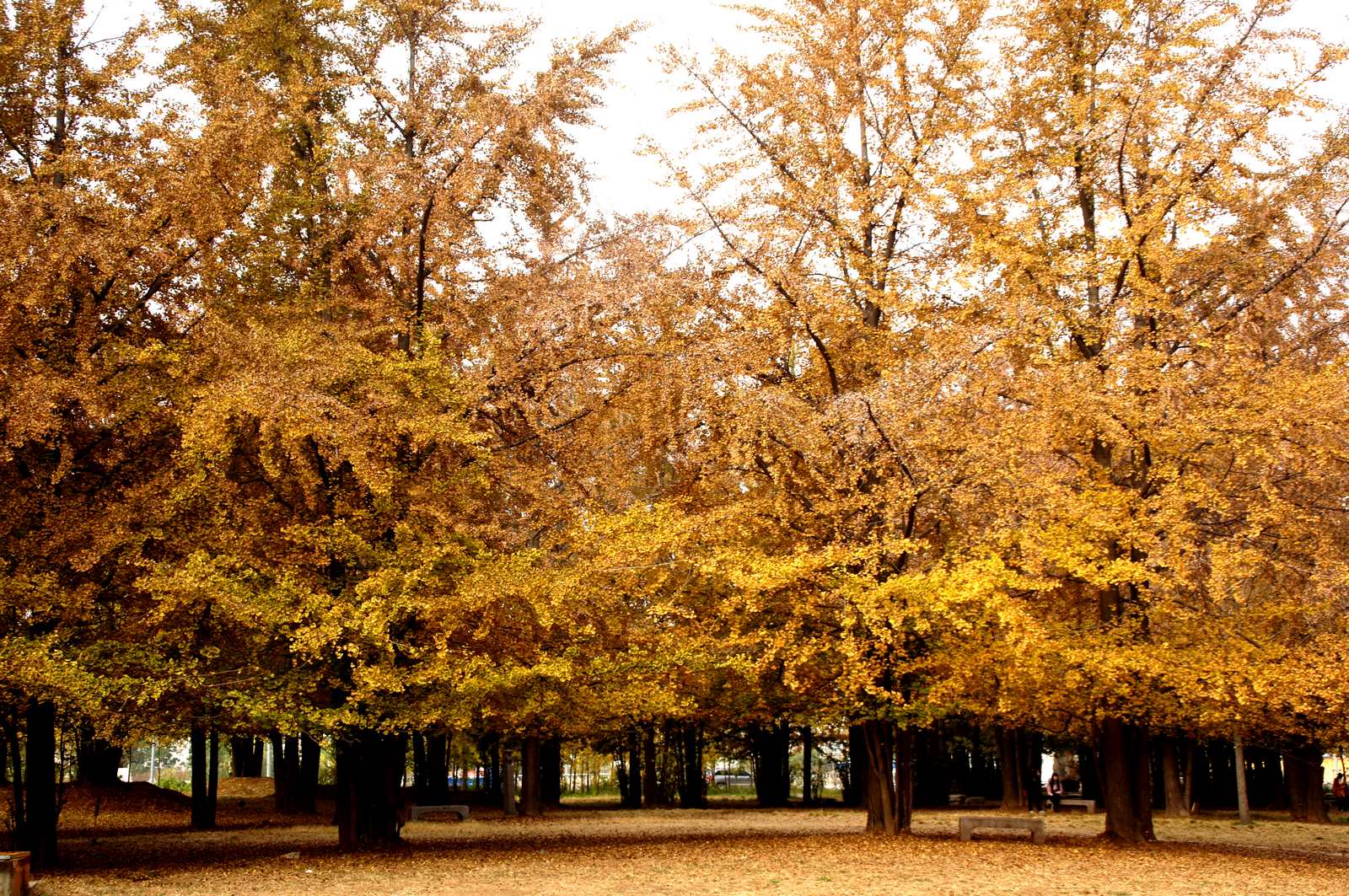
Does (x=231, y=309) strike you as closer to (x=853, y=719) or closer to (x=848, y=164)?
(x=848, y=164)

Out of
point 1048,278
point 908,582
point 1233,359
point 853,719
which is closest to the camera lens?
point 908,582

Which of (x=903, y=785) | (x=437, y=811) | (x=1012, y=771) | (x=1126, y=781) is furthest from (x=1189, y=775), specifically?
(x=437, y=811)

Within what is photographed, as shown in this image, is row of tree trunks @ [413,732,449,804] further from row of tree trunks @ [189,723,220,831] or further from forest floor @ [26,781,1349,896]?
forest floor @ [26,781,1349,896]

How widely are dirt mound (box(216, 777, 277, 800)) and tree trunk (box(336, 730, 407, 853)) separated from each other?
18.5m

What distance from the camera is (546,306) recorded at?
13383 mm

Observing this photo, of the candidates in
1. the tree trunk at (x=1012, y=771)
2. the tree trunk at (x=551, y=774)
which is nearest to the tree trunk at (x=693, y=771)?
the tree trunk at (x=551, y=774)

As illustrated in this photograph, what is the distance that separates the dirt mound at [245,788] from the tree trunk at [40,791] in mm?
19573

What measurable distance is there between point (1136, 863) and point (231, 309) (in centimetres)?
1349

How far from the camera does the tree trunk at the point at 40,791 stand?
41.8 ft

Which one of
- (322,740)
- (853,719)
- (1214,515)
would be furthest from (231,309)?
(1214,515)

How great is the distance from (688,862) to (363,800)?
4.57 metres

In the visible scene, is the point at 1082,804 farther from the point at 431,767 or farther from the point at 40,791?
the point at 40,791

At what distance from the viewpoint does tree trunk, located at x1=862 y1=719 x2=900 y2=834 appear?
16.4 m

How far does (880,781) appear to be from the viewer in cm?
1667
